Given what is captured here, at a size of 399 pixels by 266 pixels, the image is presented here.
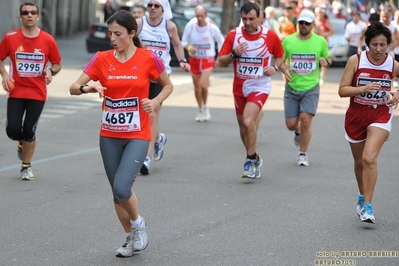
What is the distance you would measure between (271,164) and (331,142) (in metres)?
2.40

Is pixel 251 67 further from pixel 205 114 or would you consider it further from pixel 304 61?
pixel 205 114

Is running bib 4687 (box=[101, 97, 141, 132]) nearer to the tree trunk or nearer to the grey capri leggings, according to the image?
the grey capri leggings

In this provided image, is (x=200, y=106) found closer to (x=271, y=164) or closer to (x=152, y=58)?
(x=271, y=164)

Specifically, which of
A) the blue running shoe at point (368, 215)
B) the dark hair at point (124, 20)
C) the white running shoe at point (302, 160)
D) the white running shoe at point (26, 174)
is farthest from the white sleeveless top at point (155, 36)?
the dark hair at point (124, 20)

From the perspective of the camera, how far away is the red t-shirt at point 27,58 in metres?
10.4

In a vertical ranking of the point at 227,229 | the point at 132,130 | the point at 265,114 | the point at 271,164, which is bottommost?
the point at 265,114

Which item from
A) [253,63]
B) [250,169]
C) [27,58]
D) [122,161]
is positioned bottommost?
[250,169]

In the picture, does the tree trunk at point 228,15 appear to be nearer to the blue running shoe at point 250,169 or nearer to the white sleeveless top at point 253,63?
the white sleeveless top at point 253,63

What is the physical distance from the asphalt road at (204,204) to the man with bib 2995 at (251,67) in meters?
0.48

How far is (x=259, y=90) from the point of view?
35.9ft

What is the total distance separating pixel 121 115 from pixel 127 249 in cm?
101

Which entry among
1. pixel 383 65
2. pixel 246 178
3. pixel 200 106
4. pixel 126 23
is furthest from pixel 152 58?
pixel 200 106

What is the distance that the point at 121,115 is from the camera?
6957 millimetres

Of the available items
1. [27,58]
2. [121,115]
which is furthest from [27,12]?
[121,115]
